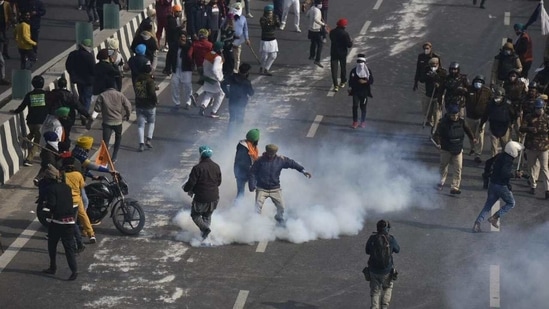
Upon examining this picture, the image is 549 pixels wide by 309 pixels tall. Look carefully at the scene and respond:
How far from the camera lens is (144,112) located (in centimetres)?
2425

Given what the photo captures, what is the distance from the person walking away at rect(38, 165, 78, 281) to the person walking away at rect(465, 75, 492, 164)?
8.57m

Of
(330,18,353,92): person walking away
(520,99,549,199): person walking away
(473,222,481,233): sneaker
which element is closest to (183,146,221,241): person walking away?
(473,222,481,233): sneaker

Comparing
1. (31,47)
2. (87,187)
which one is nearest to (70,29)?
(31,47)

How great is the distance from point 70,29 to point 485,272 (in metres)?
16.7

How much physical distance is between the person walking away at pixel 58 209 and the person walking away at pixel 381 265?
14.2 feet

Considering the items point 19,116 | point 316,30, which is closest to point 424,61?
point 316,30

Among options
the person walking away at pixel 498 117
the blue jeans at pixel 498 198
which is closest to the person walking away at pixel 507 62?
the person walking away at pixel 498 117

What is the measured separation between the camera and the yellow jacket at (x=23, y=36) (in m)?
28.1

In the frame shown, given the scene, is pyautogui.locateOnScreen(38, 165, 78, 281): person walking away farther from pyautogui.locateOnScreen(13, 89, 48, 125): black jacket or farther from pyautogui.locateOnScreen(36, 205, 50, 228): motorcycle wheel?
pyautogui.locateOnScreen(13, 89, 48, 125): black jacket

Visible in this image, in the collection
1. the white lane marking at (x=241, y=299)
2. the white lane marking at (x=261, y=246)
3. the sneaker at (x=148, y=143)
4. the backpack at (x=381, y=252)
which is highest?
the backpack at (x=381, y=252)

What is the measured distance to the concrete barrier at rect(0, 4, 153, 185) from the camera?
23016mm

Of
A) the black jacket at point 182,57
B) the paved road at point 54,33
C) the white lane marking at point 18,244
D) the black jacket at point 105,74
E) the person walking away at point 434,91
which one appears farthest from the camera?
the paved road at point 54,33

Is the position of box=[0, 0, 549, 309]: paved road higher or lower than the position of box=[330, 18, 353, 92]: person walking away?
lower

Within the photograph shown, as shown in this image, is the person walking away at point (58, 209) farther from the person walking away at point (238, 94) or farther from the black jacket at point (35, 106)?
the person walking away at point (238, 94)
